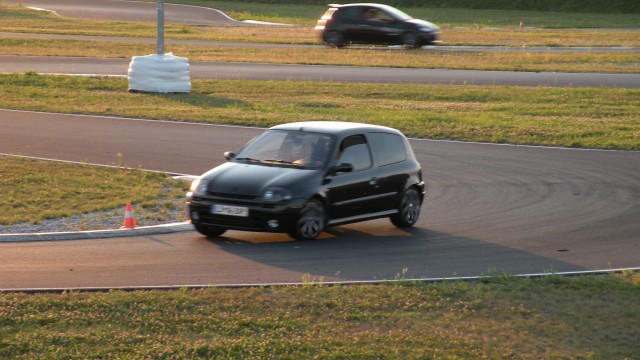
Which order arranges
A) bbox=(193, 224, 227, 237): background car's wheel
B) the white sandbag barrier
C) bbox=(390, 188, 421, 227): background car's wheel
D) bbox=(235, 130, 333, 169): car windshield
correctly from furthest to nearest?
the white sandbag barrier → bbox=(390, 188, 421, 227): background car's wheel → bbox=(235, 130, 333, 169): car windshield → bbox=(193, 224, 227, 237): background car's wheel

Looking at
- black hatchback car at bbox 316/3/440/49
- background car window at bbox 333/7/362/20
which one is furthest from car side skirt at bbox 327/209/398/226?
background car window at bbox 333/7/362/20

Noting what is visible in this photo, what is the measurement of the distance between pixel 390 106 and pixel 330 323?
60.0ft

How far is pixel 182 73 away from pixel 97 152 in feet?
29.7

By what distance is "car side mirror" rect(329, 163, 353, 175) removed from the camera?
13773mm

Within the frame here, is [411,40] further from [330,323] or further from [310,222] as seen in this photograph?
[330,323]

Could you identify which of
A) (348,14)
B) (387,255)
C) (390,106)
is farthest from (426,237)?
(348,14)

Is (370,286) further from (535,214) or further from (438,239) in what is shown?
(535,214)

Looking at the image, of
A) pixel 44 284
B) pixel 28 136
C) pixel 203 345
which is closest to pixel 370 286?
pixel 203 345

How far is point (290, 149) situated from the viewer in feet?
46.5

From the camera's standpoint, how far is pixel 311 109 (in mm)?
26672

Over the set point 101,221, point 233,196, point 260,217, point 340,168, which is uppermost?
point 340,168

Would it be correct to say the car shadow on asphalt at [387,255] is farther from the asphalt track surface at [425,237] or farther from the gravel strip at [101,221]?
the gravel strip at [101,221]

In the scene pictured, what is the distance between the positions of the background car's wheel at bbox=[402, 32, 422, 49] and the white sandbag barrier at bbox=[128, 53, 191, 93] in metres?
15.4

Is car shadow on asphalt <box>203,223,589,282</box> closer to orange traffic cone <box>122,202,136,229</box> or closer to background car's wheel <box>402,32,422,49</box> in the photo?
orange traffic cone <box>122,202,136,229</box>
